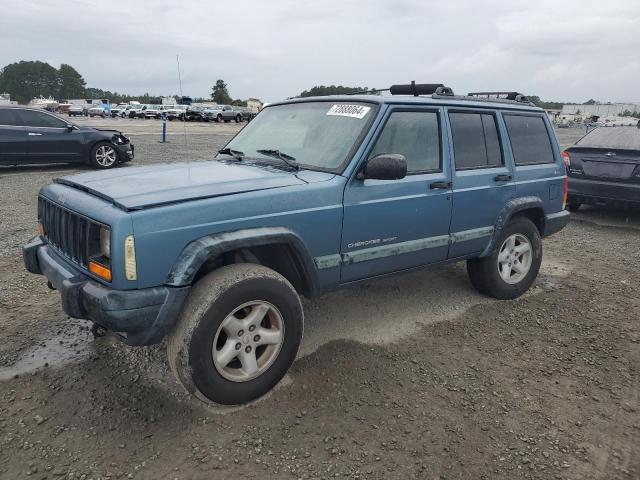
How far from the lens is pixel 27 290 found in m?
4.55

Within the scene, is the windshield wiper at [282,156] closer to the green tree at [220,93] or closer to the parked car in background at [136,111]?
the parked car in background at [136,111]

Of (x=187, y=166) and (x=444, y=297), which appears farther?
(x=444, y=297)

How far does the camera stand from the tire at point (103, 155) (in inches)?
461

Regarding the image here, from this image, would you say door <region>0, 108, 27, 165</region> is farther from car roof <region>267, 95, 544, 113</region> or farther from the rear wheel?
car roof <region>267, 95, 544, 113</region>

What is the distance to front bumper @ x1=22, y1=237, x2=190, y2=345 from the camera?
8.44 feet

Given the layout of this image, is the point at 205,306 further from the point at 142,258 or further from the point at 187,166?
the point at 187,166

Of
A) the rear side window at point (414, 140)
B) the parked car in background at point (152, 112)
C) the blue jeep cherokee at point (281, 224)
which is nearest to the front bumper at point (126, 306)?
the blue jeep cherokee at point (281, 224)

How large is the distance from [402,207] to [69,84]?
141 metres

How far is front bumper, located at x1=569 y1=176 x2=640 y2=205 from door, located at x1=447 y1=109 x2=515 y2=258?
3909 mm

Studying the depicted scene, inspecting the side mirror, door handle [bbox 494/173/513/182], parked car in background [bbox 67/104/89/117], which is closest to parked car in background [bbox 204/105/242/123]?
parked car in background [bbox 67/104/89/117]

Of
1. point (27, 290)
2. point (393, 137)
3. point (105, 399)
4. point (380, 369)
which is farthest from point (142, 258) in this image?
point (27, 290)

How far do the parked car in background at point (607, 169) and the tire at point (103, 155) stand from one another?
9.88 m

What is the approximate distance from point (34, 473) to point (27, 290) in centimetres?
258

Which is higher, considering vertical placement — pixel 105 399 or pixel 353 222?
pixel 353 222
